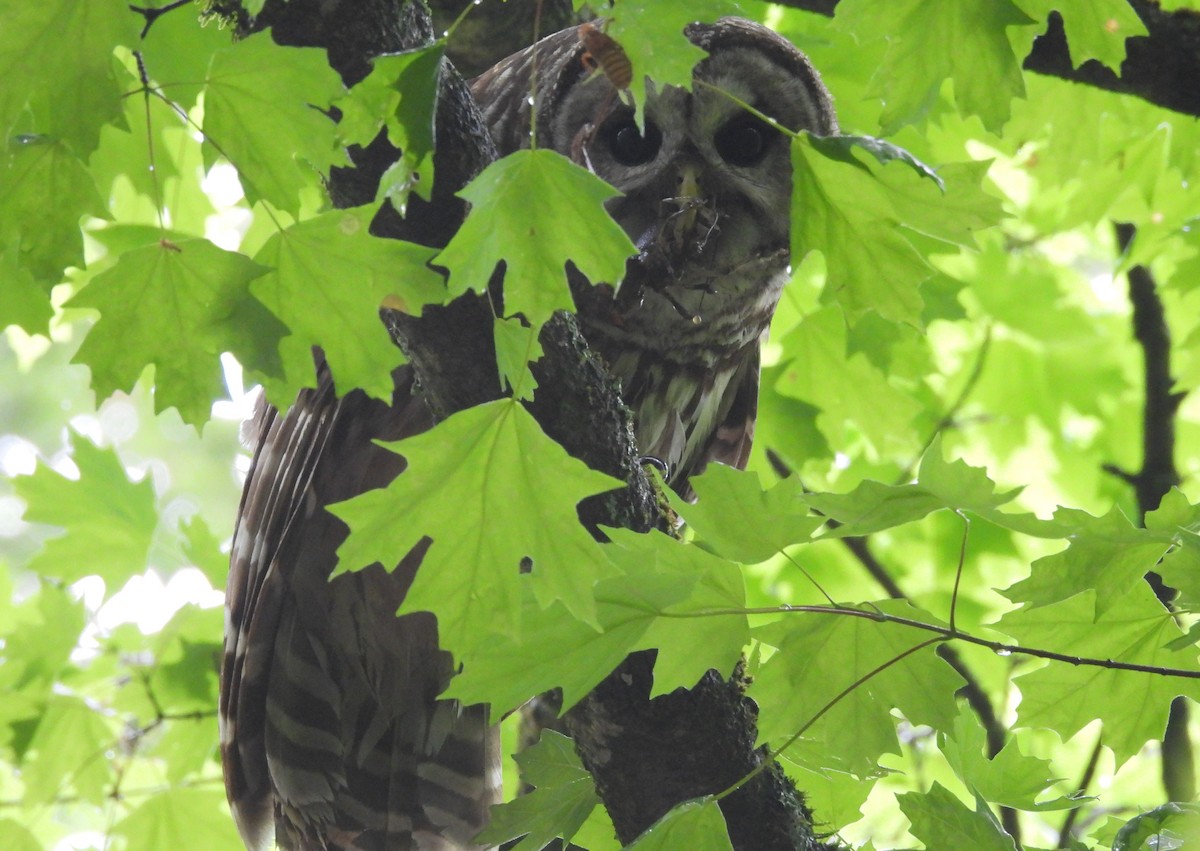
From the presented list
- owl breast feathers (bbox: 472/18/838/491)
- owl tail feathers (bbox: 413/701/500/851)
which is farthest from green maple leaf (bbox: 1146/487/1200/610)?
owl tail feathers (bbox: 413/701/500/851)

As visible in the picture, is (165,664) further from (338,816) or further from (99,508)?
(338,816)

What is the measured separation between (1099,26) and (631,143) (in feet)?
3.88

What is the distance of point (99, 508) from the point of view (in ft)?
9.61

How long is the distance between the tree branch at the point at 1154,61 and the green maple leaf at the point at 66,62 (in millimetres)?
1689

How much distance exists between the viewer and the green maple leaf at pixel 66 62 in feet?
3.94

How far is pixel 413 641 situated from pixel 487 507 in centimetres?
173

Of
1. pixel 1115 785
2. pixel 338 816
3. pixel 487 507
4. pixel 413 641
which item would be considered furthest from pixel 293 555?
pixel 1115 785

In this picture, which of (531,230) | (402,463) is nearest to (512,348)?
(531,230)

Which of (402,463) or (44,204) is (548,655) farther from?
(402,463)

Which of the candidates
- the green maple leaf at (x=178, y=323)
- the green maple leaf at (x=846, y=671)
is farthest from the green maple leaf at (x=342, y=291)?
the green maple leaf at (x=846, y=671)

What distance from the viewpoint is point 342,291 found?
1337mm

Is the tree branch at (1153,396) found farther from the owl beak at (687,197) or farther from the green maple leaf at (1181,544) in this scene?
the green maple leaf at (1181,544)

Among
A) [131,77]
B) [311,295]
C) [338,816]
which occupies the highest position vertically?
[131,77]

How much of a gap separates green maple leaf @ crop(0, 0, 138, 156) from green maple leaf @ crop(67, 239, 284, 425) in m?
0.15
